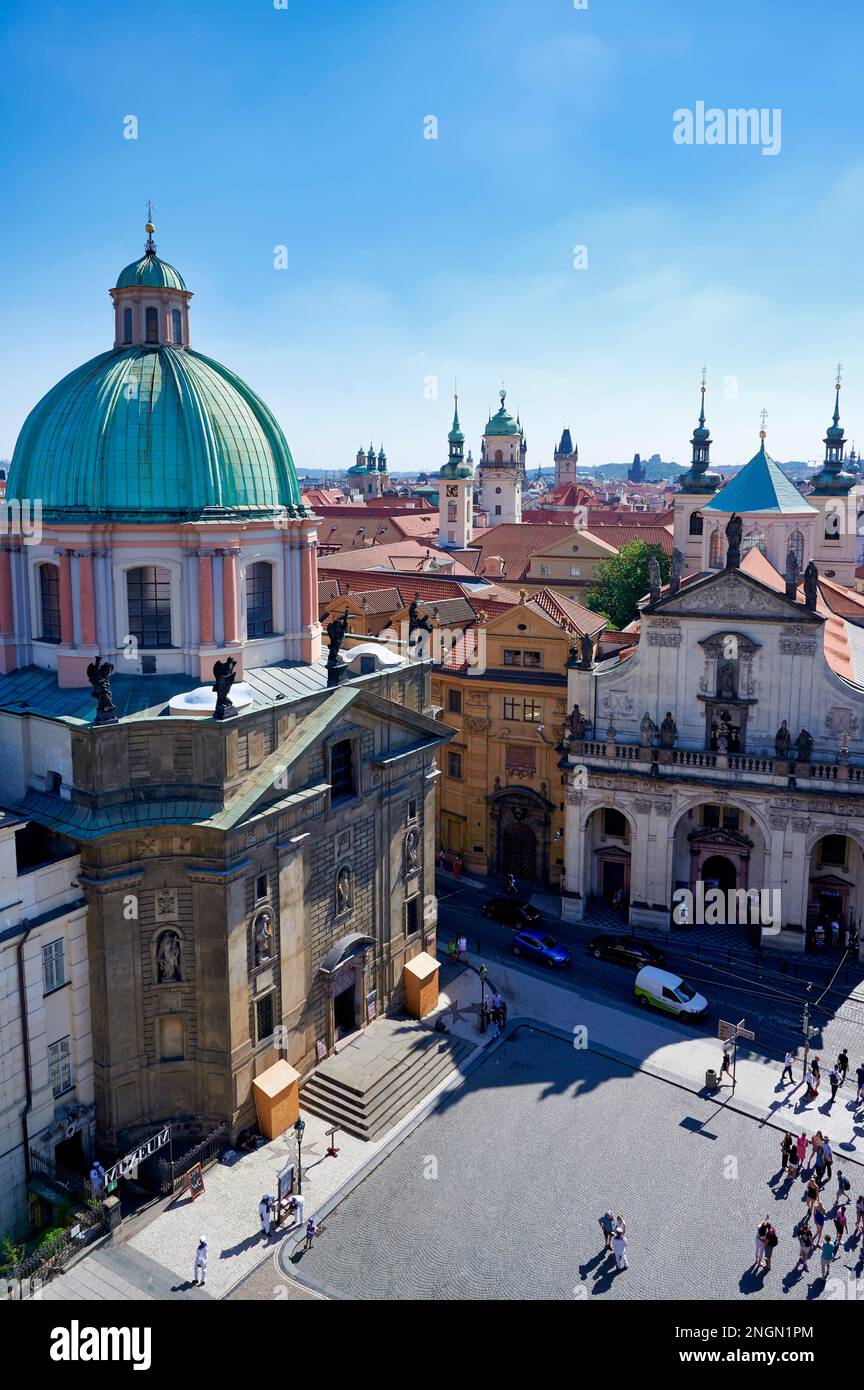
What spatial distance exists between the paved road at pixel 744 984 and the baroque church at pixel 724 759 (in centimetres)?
219

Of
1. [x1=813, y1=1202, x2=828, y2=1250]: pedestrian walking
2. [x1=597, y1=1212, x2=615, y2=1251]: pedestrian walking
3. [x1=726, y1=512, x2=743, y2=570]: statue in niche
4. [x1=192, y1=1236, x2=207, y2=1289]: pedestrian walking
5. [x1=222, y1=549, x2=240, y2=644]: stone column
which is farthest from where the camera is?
[x1=726, y1=512, x2=743, y2=570]: statue in niche

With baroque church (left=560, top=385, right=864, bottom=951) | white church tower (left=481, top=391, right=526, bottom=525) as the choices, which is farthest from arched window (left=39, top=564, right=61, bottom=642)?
white church tower (left=481, top=391, right=526, bottom=525)

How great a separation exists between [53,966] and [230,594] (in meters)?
14.0

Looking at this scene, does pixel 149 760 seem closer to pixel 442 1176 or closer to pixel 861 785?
pixel 442 1176

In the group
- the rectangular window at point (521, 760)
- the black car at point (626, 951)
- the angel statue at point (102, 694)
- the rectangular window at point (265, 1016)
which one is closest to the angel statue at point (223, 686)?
the angel statue at point (102, 694)

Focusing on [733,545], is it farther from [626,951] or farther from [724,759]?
[626,951]

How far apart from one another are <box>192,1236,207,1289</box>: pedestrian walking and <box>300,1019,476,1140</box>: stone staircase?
8.06 metres

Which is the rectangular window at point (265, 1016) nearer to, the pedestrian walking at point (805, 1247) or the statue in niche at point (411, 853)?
the statue in niche at point (411, 853)

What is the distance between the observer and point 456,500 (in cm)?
11225

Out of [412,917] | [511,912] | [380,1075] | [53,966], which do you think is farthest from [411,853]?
[53,966]

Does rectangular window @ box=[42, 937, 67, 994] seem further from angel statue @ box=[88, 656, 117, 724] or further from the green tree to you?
the green tree

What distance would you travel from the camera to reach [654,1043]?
143ft

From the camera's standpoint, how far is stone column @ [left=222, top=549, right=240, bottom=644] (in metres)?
37.7
